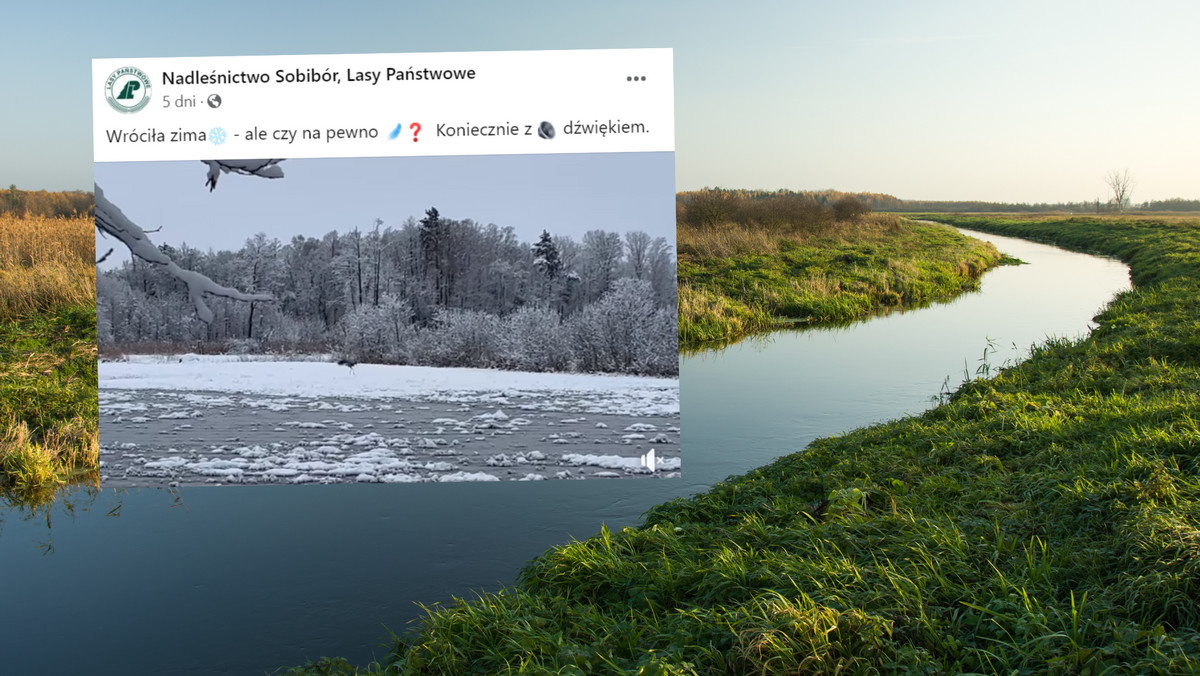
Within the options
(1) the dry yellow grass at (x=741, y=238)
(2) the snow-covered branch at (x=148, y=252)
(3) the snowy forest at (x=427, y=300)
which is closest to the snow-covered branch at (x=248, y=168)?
(3) the snowy forest at (x=427, y=300)

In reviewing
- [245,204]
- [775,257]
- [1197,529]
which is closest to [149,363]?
[245,204]

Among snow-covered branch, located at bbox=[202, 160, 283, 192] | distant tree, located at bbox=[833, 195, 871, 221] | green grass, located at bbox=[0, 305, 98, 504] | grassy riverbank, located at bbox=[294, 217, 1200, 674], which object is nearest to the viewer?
grassy riverbank, located at bbox=[294, 217, 1200, 674]

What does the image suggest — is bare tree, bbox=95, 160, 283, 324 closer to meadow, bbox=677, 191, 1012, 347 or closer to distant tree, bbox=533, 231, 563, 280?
distant tree, bbox=533, 231, 563, 280

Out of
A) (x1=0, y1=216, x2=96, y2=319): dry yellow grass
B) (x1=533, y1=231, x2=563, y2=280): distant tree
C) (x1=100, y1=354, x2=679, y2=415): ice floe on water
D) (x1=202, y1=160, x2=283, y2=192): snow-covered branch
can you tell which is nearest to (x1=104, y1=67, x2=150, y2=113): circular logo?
(x1=202, y1=160, x2=283, y2=192): snow-covered branch

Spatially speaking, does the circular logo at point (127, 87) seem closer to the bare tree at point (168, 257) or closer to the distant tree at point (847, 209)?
the bare tree at point (168, 257)

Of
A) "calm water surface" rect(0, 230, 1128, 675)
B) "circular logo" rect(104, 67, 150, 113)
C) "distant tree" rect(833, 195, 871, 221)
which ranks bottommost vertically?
"calm water surface" rect(0, 230, 1128, 675)

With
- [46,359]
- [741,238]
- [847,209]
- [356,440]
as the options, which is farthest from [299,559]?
[847,209]
